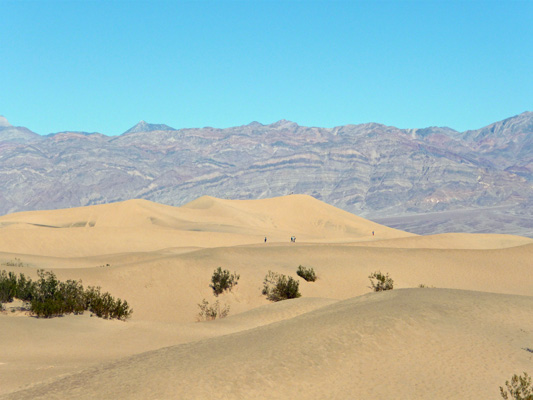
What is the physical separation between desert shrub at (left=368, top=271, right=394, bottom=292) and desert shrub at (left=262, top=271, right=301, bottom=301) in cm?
398

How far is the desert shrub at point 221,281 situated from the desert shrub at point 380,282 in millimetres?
6287

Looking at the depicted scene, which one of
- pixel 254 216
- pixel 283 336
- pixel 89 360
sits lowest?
pixel 89 360

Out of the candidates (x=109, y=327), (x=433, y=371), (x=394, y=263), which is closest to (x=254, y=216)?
(x=394, y=263)

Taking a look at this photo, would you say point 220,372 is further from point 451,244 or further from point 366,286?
point 451,244

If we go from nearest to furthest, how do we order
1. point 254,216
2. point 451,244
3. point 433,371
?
point 433,371 → point 451,244 → point 254,216

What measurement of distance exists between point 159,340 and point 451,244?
42201 millimetres

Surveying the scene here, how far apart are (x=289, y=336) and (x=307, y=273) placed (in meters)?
15.9

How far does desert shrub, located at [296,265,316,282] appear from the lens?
2878 centimetres

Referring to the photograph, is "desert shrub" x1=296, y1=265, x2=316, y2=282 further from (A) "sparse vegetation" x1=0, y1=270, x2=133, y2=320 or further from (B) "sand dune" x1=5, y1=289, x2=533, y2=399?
(B) "sand dune" x1=5, y1=289, x2=533, y2=399

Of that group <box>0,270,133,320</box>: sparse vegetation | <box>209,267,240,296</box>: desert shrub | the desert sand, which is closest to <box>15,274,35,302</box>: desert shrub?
<box>0,270,133,320</box>: sparse vegetation

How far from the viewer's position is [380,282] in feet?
95.5

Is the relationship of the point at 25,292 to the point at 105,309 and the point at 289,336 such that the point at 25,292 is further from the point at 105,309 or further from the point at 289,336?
the point at 289,336

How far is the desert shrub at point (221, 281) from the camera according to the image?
2630 cm

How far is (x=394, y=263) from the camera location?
108 ft
